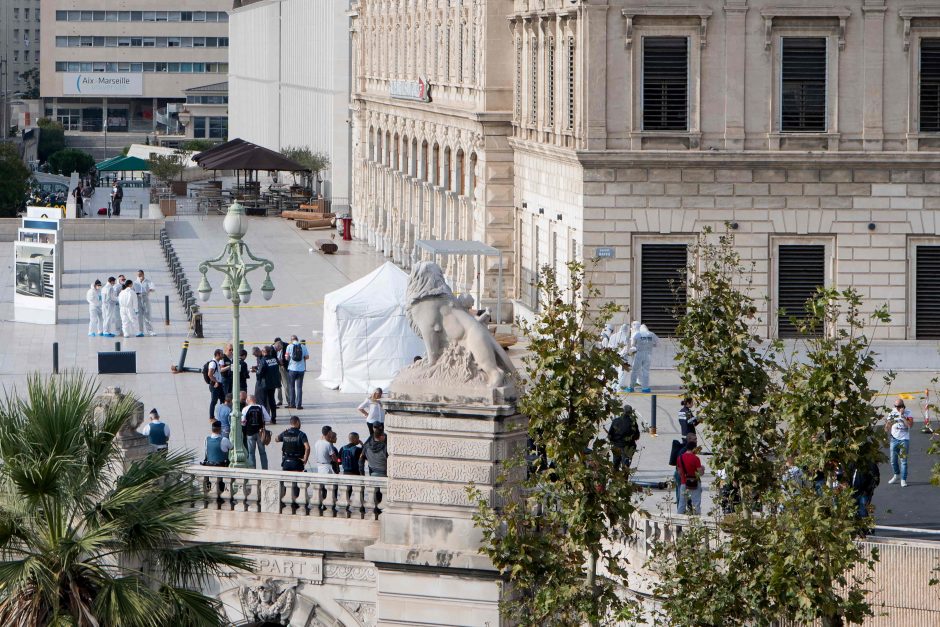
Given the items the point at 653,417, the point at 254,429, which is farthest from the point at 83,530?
the point at 653,417

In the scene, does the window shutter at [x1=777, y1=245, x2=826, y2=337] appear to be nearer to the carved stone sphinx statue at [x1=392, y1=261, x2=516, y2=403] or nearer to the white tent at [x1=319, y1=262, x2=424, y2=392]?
the white tent at [x1=319, y1=262, x2=424, y2=392]

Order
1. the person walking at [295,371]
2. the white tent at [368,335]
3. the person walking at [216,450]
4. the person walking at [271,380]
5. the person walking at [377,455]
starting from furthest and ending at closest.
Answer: the white tent at [368,335], the person walking at [295,371], the person walking at [271,380], the person walking at [216,450], the person walking at [377,455]

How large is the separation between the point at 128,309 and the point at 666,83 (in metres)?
14.1

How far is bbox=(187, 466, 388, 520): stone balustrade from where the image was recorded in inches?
842

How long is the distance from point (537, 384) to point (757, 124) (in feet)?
75.8

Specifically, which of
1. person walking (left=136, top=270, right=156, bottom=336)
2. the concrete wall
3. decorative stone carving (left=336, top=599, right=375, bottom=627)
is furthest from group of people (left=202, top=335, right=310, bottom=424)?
the concrete wall

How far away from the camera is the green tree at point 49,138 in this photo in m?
146

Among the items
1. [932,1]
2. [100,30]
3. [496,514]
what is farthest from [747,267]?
[100,30]

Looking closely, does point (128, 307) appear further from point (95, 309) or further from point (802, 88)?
point (802, 88)

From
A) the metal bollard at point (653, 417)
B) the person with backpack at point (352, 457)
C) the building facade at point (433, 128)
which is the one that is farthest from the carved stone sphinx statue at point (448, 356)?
the building facade at point (433, 128)

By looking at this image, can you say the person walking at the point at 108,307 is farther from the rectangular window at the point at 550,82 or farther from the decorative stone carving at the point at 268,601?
the decorative stone carving at the point at 268,601

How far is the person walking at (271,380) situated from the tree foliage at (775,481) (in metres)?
15.7

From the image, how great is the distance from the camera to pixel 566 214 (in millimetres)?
42375

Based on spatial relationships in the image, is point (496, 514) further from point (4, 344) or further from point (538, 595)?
point (4, 344)
